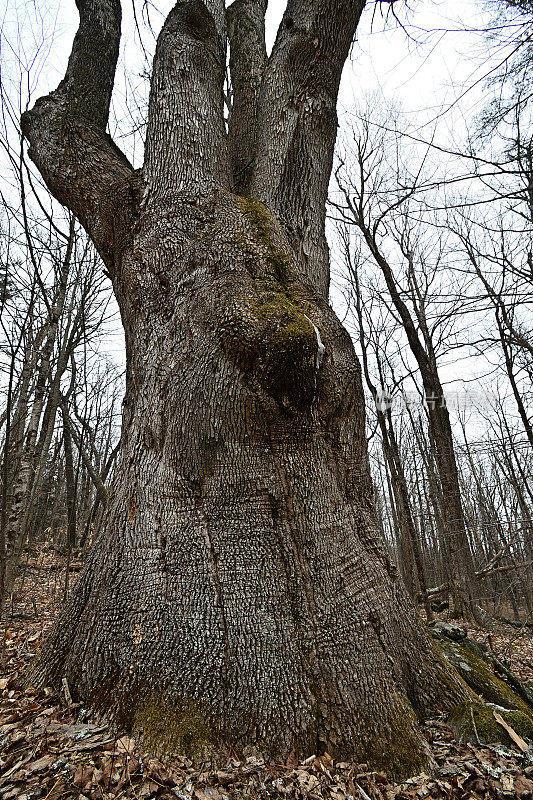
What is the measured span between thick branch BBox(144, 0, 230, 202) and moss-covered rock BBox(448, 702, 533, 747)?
128 inches

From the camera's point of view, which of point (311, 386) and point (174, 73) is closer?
point (311, 386)

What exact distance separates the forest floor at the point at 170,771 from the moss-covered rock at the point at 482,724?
0.15ft

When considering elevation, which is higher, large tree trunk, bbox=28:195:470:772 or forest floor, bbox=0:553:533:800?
large tree trunk, bbox=28:195:470:772

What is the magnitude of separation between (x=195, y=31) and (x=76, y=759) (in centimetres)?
455

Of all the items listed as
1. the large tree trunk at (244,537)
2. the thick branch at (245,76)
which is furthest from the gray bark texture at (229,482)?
the thick branch at (245,76)

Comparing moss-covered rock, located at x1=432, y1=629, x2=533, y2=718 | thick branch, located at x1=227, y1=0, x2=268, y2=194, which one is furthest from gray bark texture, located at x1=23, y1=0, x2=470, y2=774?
thick branch, located at x1=227, y1=0, x2=268, y2=194

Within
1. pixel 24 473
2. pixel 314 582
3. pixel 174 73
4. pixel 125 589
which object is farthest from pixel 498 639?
pixel 174 73

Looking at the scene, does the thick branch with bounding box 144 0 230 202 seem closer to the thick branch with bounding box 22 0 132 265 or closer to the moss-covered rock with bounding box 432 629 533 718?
the thick branch with bounding box 22 0 132 265

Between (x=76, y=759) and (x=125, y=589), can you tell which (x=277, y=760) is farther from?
(x=125, y=589)

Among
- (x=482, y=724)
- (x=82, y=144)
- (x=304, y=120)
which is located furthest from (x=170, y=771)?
(x=304, y=120)

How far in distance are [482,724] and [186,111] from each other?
160 inches

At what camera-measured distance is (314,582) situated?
1979mm

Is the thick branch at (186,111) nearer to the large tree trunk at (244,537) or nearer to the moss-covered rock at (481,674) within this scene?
the large tree trunk at (244,537)

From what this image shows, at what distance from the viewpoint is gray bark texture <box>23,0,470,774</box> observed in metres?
1.76
